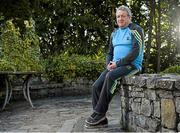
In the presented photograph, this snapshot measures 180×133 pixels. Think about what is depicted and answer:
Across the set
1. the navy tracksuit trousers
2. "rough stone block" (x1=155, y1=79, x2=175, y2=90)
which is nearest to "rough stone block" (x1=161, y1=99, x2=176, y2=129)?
"rough stone block" (x1=155, y1=79, x2=175, y2=90)

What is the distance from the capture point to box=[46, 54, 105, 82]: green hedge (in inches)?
403

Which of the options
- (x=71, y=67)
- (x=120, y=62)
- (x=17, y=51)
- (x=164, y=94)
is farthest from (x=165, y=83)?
(x=71, y=67)

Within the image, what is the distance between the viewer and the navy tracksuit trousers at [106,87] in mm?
4762

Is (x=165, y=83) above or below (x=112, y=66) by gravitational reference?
below

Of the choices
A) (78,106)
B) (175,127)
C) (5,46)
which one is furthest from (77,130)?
(5,46)

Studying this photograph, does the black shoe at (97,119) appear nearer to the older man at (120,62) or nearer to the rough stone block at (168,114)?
the older man at (120,62)

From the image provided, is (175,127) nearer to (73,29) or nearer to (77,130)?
(77,130)

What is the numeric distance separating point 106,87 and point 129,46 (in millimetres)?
563

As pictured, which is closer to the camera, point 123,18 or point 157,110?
point 157,110

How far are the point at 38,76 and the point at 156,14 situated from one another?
6568 millimetres

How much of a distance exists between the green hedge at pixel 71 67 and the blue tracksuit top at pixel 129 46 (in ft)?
17.4

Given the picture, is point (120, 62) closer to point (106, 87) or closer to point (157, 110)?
point (106, 87)

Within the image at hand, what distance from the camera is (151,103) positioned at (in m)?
4.18

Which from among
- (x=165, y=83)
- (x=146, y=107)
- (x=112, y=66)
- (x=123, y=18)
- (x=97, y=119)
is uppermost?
(x=123, y=18)
